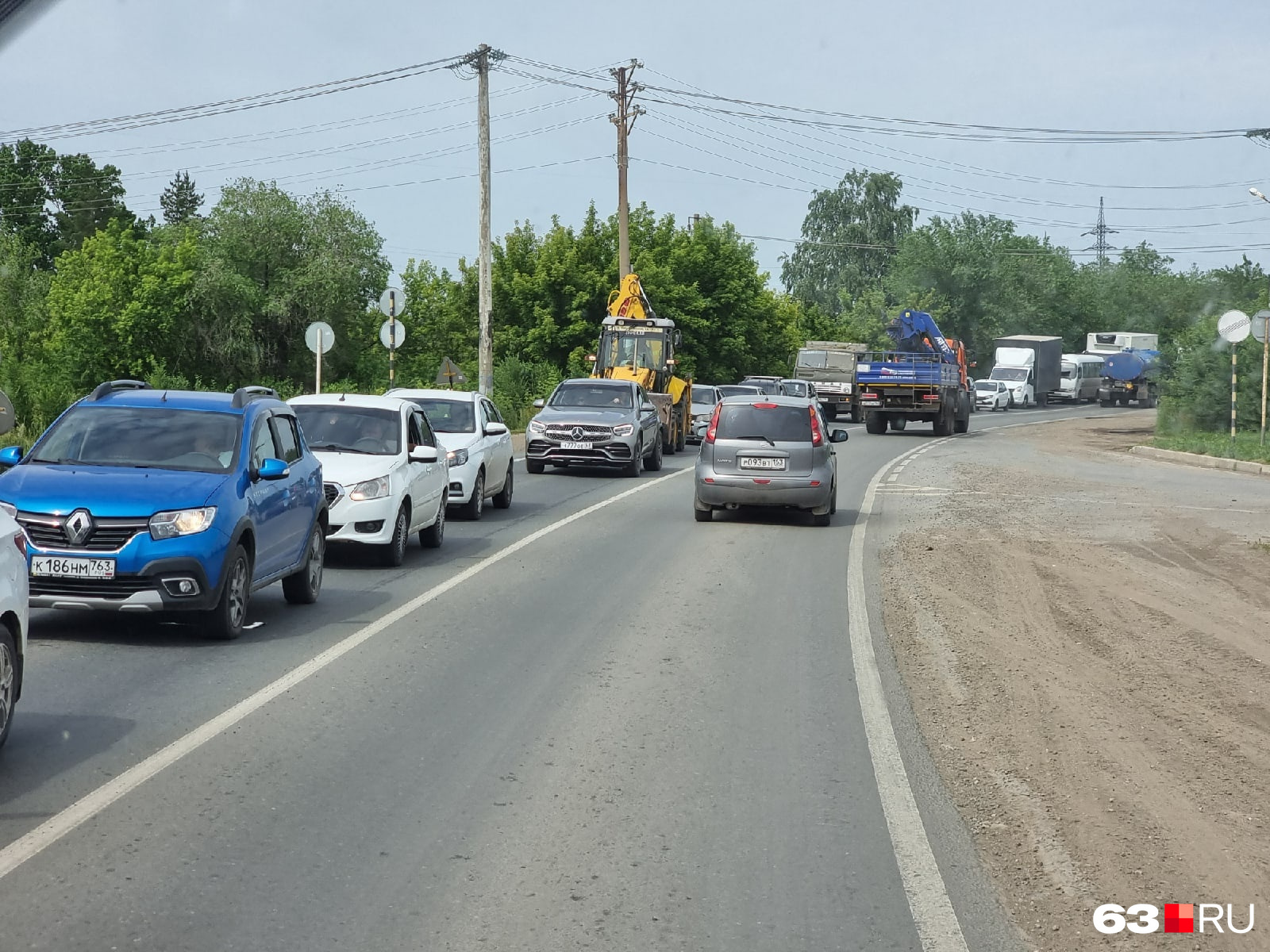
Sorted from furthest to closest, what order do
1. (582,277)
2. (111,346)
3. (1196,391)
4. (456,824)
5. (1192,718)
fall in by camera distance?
(111,346)
(582,277)
(1196,391)
(1192,718)
(456,824)

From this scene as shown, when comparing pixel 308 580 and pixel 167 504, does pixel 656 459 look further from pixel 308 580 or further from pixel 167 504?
pixel 167 504

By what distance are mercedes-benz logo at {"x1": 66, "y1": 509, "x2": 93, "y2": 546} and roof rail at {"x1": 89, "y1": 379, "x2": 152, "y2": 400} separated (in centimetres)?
149

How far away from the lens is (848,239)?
109688 millimetres

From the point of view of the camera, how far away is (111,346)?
60969 mm

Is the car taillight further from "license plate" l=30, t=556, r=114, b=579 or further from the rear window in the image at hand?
"license plate" l=30, t=556, r=114, b=579

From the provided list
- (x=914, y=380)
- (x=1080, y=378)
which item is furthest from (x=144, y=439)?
(x=1080, y=378)

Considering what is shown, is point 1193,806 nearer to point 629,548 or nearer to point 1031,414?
point 629,548

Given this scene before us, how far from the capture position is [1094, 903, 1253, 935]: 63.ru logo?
5234mm

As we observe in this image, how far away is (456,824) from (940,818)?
1.93m

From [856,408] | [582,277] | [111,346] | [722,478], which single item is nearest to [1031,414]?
[856,408]

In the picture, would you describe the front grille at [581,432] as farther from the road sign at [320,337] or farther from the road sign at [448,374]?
the road sign at [448,374]

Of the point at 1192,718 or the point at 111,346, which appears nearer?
the point at 1192,718

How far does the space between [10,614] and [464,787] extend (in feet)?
7.08

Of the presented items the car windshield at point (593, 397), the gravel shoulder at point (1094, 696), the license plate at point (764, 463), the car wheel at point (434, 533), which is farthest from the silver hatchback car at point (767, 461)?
the car windshield at point (593, 397)
